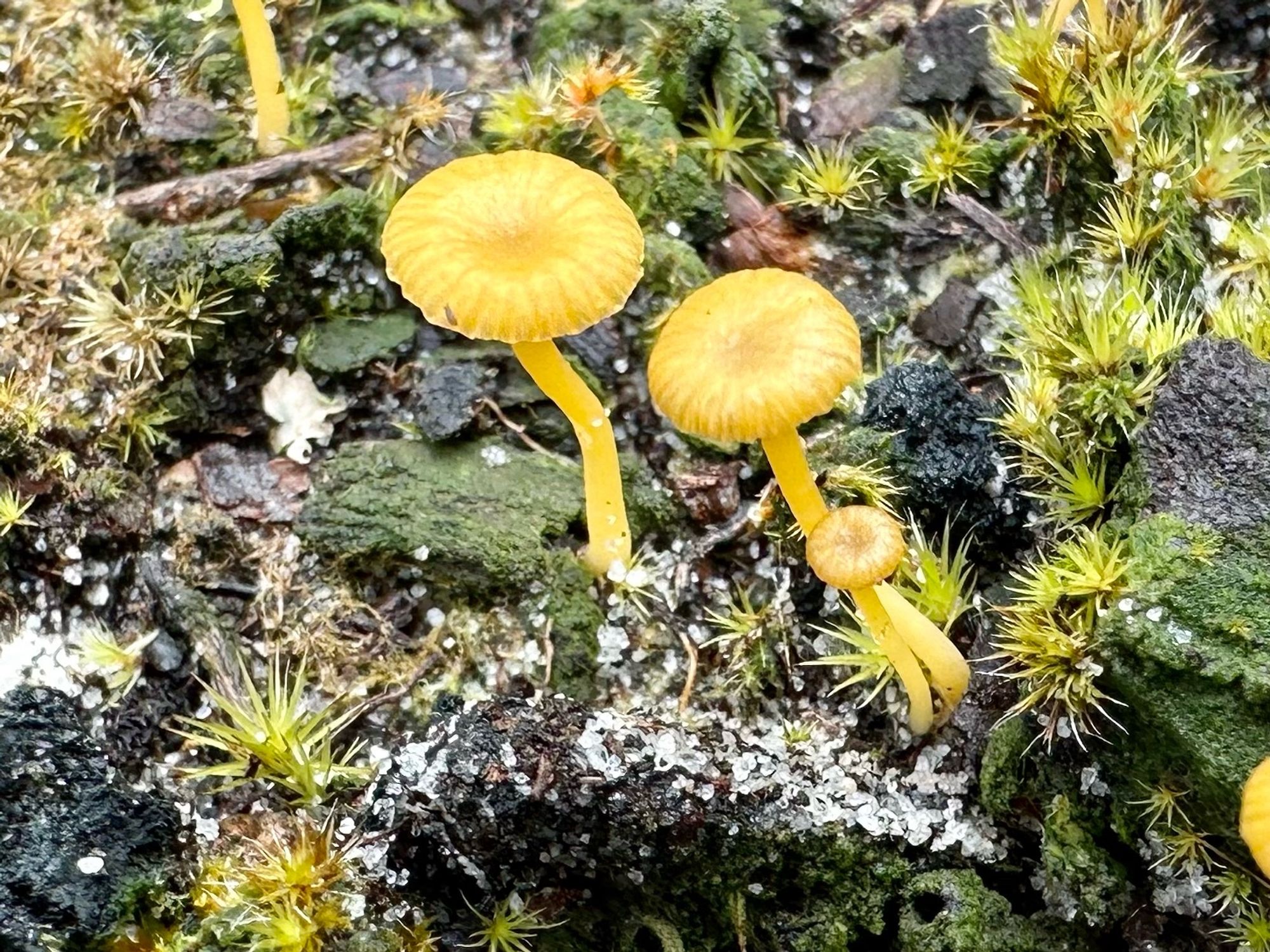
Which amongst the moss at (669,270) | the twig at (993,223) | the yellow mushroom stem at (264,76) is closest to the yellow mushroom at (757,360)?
the moss at (669,270)

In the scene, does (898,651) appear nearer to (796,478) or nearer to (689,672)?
(796,478)

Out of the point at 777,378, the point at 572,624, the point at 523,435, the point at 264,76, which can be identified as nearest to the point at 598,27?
the point at 264,76

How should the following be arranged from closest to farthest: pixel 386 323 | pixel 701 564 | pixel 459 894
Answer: pixel 459 894
pixel 701 564
pixel 386 323

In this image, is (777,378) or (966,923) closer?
(777,378)

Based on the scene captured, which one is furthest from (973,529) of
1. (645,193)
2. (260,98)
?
(260,98)

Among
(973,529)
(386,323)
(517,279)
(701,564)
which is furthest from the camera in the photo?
(386,323)

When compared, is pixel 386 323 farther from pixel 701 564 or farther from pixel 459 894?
pixel 459 894

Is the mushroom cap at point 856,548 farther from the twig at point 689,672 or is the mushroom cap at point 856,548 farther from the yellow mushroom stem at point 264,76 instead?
the yellow mushroom stem at point 264,76
